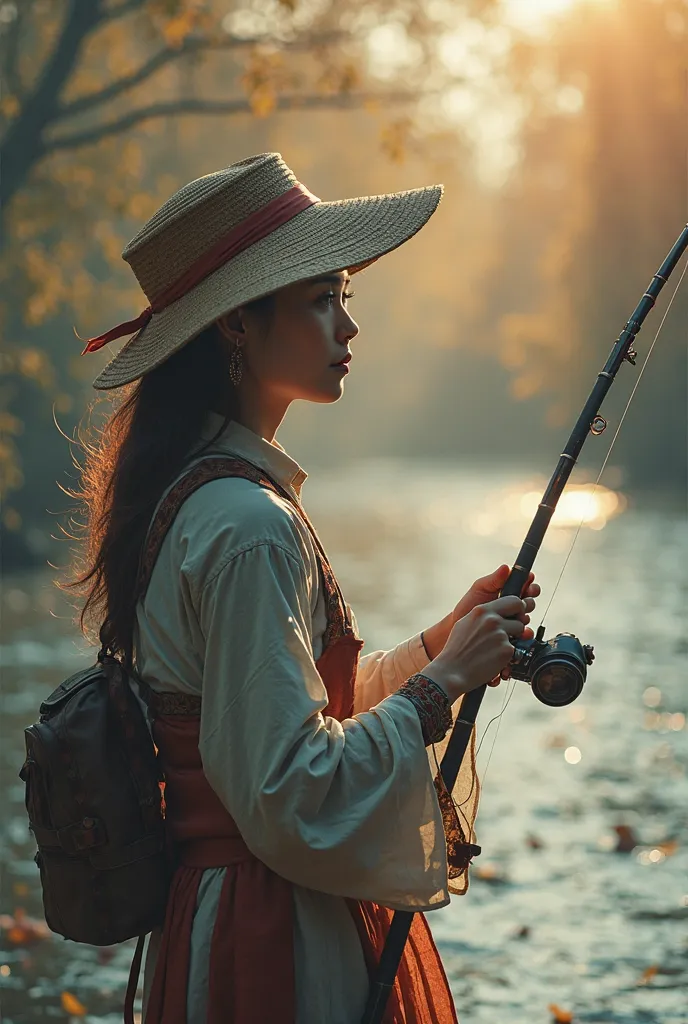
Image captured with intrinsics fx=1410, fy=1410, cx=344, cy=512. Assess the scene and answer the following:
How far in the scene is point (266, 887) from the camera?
234 cm

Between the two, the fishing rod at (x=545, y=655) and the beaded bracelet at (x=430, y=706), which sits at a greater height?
the fishing rod at (x=545, y=655)

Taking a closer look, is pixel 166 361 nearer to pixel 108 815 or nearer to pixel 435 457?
pixel 108 815

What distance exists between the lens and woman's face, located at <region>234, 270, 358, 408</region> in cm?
250

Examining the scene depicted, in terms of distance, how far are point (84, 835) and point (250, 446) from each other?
73cm

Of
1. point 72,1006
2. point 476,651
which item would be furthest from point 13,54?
point 476,651

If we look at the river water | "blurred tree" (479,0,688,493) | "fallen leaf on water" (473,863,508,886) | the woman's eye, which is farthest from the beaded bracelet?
"blurred tree" (479,0,688,493)

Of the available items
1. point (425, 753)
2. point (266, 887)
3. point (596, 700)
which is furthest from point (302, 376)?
point (596, 700)

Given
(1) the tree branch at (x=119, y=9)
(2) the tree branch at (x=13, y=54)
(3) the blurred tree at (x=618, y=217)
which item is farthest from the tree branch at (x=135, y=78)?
(3) the blurred tree at (x=618, y=217)

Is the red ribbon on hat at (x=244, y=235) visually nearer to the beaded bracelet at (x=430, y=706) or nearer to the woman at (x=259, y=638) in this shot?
the woman at (x=259, y=638)

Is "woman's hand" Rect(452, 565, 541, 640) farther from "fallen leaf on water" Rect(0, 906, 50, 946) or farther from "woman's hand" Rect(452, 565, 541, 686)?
"fallen leaf on water" Rect(0, 906, 50, 946)

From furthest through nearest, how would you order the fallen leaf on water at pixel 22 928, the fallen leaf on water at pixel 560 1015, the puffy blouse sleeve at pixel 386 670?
the fallen leaf on water at pixel 22 928 → the fallen leaf on water at pixel 560 1015 → the puffy blouse sleeve at pixel 386 670

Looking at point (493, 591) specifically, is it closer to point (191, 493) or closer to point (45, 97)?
point (191, 493)

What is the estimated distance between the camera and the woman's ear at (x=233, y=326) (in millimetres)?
2521

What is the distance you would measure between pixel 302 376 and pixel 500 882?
4364 mm
